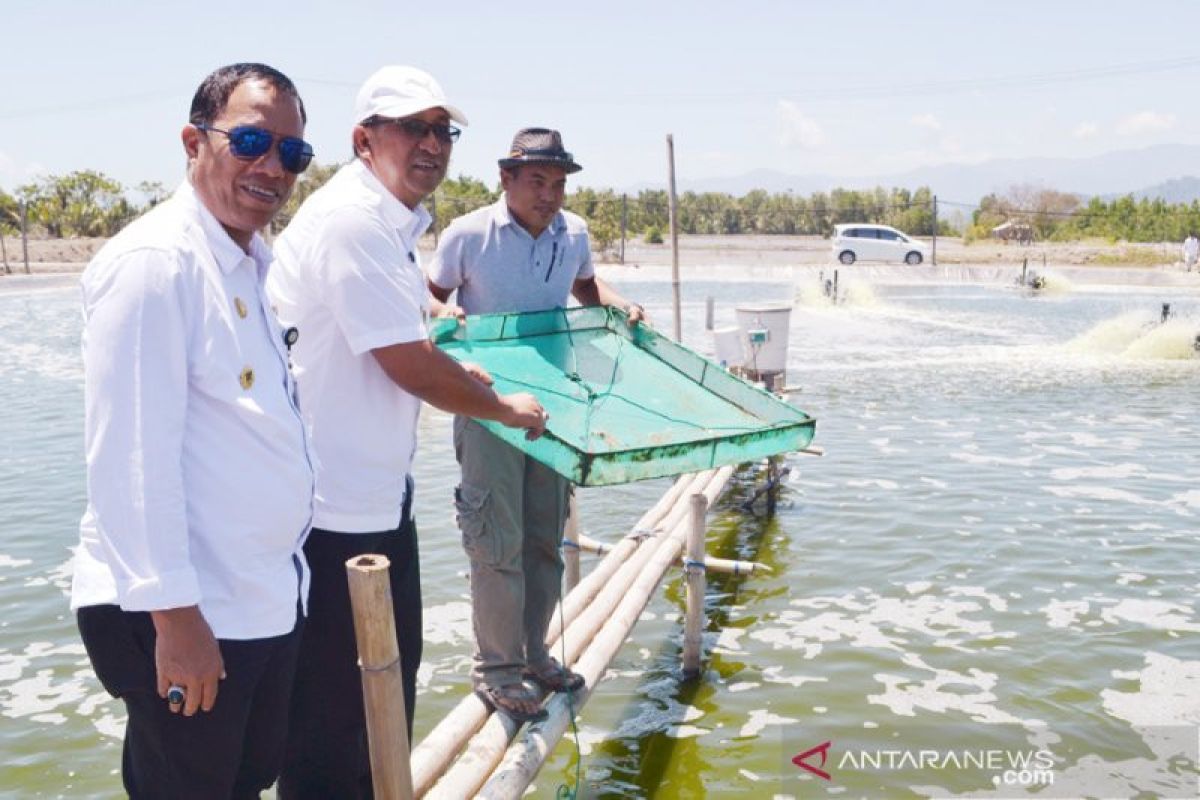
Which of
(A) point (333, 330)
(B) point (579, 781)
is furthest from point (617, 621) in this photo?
(A) point (333, 330)

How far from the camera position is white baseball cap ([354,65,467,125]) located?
2930mm

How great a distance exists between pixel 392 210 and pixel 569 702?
2.19m

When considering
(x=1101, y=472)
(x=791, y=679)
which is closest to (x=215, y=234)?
(x=791, y=679)

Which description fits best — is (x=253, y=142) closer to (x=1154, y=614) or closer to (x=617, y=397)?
(x=617, y=397)

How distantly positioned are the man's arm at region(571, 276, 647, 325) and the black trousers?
1.81m

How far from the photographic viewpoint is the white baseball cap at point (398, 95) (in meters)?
2.93

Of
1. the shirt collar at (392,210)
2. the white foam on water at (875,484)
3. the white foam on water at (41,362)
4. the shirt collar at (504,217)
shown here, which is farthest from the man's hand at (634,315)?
the white foam on water at (41,362)

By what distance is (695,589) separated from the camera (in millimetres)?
6191

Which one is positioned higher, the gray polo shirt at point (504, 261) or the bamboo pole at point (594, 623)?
the gray polo shirt at point (504, 261)

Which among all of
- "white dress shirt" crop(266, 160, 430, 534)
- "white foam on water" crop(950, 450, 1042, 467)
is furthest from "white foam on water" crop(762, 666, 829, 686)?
"white foam on water" crop(950, 450, 1042, 467)

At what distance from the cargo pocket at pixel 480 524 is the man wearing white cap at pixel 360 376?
1.96 feet

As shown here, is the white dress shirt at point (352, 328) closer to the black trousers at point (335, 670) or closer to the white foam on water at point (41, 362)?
the black trousers at point (335, 670)

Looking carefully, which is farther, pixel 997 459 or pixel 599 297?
pixel 997 459

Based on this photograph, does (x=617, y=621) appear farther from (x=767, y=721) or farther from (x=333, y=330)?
(x=333, y=330)
